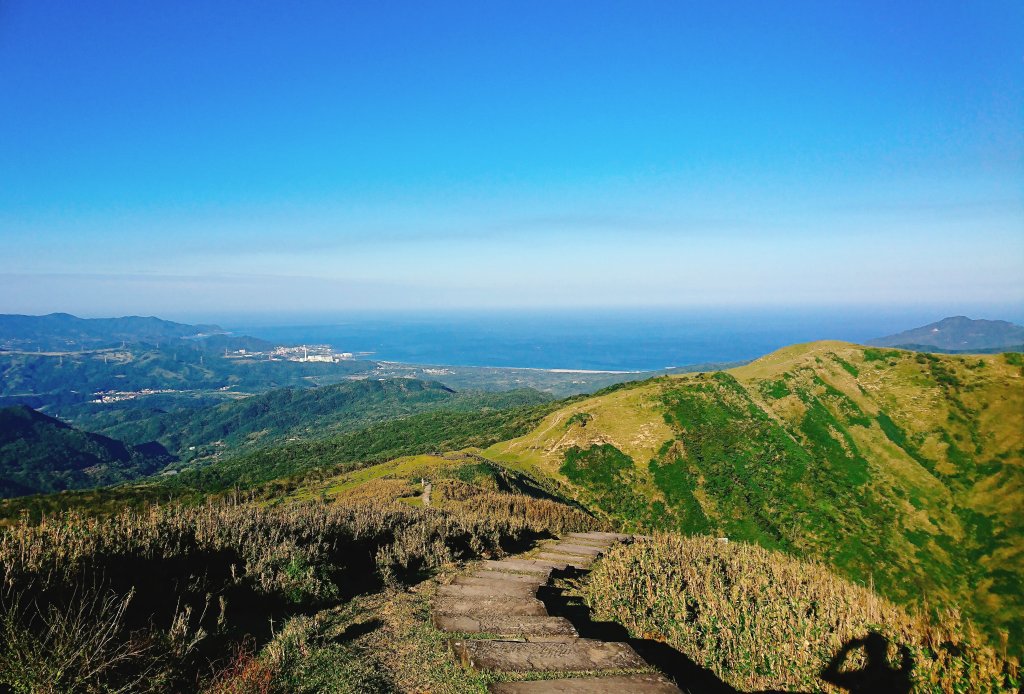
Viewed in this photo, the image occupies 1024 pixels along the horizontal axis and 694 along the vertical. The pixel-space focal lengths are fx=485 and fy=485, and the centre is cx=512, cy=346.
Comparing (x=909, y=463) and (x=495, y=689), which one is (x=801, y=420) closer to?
(x=909, y=463)

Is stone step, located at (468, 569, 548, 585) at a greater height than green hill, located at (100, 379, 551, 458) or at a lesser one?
greater

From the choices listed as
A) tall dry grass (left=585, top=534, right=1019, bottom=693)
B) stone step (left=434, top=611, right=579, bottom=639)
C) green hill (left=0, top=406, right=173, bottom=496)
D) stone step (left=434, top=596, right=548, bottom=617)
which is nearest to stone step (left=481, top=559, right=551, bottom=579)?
tall dry grass (left=585, top=534, right=1019, bottom=693)

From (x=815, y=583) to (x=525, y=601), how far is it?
4.22 m

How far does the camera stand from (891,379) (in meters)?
35.6

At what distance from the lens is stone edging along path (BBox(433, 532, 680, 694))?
4.08 metres

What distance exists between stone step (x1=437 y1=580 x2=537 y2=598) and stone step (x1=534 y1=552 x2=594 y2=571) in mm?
1651

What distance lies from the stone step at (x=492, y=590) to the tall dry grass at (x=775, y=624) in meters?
0.94

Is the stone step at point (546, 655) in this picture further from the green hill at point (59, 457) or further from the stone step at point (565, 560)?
the green hill at point (59, 457)

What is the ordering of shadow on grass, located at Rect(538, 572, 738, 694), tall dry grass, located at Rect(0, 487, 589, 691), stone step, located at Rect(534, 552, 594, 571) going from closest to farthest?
tall dry grass, located at Rect(0, 487, 589, 691)
shadow on grass, located at Rect(538, 572, 738, 694)
stone step, located at Rect(534, 552, 594, 571)

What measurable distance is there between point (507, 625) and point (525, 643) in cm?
66

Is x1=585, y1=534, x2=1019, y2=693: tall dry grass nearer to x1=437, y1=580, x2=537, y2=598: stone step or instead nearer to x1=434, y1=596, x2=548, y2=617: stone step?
x1=437, y1=580, x2=537, y2=598: stone step

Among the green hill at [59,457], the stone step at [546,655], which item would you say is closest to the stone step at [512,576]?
the stone step at [546,655]

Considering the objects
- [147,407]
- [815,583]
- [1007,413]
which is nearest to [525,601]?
[815,583]

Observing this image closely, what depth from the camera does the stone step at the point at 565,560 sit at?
8.56m
